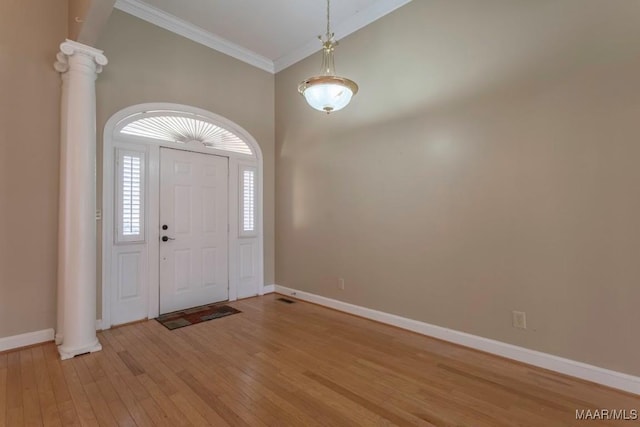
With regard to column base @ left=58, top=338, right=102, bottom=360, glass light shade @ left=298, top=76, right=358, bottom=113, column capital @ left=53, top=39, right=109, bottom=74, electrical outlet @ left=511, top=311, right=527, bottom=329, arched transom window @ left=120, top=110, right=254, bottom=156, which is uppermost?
column capital @ left=53, top=39, right=109, bottom=74

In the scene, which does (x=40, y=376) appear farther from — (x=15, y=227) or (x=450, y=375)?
(x=450, y=375)

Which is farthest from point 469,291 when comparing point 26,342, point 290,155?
point 26,342

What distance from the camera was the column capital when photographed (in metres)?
2.74

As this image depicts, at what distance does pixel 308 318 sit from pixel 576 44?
3.77 metres

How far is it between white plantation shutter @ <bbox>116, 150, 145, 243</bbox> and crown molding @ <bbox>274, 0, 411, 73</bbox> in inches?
105

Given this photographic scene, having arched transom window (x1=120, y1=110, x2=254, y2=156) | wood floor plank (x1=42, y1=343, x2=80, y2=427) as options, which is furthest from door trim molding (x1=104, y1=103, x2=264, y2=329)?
wood floor plank (x1=42, y1=343, x2=80, y2=427)

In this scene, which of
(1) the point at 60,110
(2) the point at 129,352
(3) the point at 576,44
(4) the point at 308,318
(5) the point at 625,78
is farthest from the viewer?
(4) the point at 308,318

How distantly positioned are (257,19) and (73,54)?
2.13 meters

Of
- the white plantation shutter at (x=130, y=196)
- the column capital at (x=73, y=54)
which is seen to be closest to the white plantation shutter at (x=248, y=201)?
the white plantation shutter at (x=130, y=196)

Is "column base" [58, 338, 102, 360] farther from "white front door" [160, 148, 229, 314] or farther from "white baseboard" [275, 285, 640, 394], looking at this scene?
"white baseboard" [275, 285, 640, 394]

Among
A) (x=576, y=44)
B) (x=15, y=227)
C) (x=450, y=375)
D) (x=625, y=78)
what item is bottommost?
(x=450, y=375)

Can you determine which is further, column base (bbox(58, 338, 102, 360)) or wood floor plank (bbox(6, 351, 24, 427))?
column base (bbox(58, 338, 102, 360))

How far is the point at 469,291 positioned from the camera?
116 inches

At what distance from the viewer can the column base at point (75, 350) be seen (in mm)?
2676
